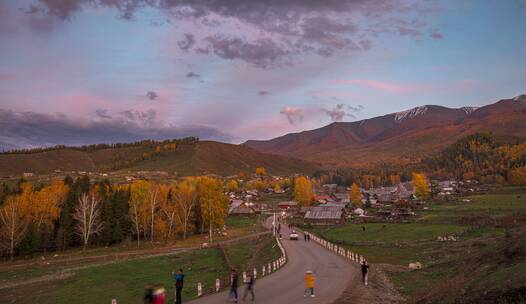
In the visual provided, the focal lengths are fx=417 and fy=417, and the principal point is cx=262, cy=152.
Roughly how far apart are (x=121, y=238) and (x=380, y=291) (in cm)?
5915

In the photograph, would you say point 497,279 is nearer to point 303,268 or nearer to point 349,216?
point 303,268

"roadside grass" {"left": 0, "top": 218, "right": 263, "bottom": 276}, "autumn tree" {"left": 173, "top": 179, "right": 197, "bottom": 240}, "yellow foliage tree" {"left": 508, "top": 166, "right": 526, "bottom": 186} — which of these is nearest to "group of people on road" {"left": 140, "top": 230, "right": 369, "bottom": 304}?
"roadside grass" {"left": 0, "top": 218, "right": 263, "bottom": 276}

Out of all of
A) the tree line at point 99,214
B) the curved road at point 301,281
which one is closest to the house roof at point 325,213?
the tree line at point 99,214

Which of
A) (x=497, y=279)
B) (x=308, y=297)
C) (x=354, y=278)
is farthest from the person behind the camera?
(x=354, y=278)

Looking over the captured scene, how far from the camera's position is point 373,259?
156ft

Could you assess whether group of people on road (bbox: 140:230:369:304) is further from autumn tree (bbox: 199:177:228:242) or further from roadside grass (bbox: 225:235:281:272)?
autumn tree (bbox: 199:177:228:242)

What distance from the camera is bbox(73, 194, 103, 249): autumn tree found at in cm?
6738

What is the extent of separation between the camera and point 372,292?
26391 millimetres

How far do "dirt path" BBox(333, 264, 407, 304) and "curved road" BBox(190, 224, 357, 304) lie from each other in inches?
22.1

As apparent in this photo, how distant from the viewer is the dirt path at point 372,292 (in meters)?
23.9

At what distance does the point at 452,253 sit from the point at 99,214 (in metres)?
56.3

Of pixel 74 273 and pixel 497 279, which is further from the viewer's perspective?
pixel 74 273

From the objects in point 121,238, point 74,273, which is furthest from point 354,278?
point 121,238

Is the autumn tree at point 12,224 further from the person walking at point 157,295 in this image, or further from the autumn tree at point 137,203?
the person walking at point 157,295
